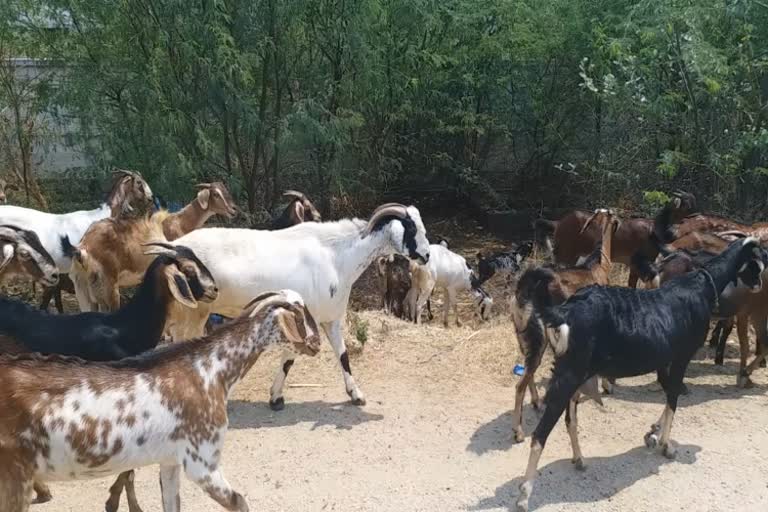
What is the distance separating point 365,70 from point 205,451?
9.49m

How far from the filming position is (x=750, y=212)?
35.4ft

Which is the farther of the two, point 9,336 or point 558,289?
point 558,289

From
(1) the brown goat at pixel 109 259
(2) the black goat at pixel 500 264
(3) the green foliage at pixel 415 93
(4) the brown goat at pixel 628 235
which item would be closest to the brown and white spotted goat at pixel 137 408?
(1) the brown goat at pixel 109 259

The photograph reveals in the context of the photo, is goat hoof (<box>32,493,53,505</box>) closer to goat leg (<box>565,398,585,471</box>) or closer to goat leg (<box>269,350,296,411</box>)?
goat leg (<box>269,350,296,411</box>)

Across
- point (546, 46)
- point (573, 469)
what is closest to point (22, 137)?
point (546, 46)

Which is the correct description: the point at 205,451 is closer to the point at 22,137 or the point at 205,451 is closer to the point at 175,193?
the point at 175,193

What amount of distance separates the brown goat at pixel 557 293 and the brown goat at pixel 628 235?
0.72 m

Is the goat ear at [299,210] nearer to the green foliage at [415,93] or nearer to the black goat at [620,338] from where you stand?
the green foliage at [415,93]

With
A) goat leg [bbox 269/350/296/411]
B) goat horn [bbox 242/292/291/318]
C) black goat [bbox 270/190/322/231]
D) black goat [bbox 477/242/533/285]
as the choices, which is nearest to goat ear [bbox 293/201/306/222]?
black goat [bbox 270/190/322/231]

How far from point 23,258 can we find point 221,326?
2.85m

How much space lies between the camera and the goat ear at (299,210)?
353 inches

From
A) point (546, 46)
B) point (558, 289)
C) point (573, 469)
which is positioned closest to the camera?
point (573, 469)

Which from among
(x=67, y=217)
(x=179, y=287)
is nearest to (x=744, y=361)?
(x=179, y=287)

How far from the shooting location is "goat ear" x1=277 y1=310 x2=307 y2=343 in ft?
14.7
